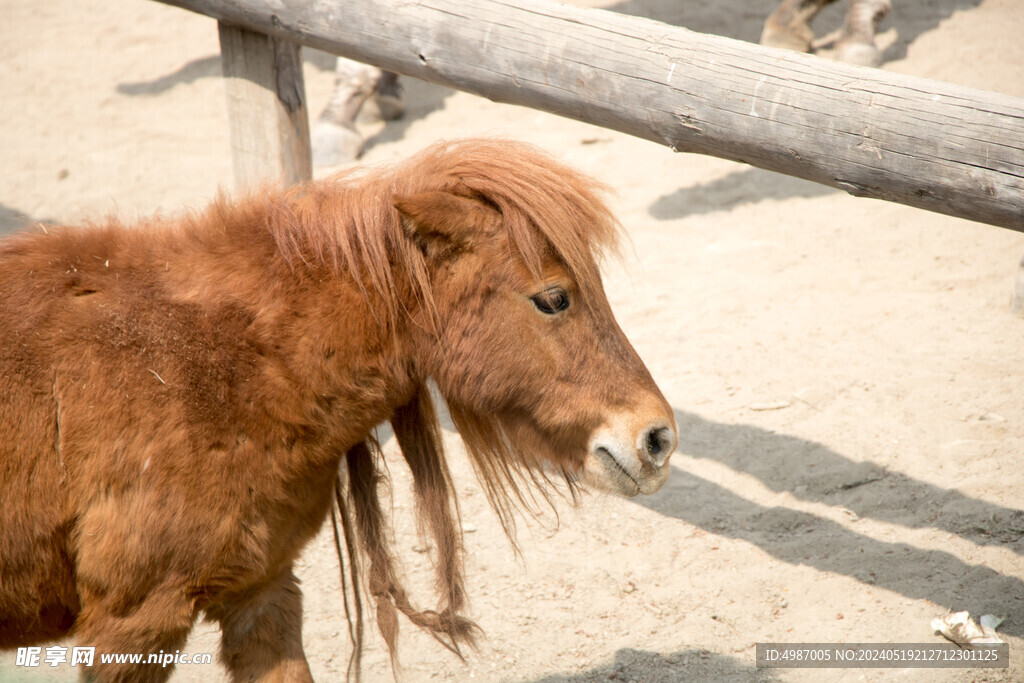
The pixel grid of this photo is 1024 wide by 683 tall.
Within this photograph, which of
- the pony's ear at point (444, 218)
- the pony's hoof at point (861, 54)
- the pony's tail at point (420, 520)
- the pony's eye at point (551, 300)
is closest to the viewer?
the pony's ear at point (444, 218)

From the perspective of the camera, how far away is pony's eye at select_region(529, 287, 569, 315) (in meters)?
2.14

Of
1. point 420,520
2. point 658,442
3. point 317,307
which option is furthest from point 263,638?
point 658,442

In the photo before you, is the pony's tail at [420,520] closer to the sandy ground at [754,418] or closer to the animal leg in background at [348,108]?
the sandy ground at [754,418]

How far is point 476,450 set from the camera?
2.40 m

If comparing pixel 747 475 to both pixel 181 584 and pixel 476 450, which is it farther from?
pixel 181 584

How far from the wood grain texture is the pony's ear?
83 centimetres

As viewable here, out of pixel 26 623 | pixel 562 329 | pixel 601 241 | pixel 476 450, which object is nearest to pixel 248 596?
pixel 26 623

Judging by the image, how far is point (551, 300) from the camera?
2148 millimetres

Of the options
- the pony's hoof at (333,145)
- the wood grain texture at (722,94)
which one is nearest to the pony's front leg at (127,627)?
the wood grain texture at (722,94)

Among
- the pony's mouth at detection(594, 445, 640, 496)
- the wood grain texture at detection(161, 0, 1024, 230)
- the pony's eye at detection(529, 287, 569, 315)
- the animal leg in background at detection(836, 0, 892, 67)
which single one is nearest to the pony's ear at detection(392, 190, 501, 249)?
the pony's eye at detection(529, 287, 569, 315)

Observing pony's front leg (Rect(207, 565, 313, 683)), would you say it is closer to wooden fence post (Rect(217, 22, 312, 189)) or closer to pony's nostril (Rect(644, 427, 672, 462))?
pony's nostril (Rect(644, 427, 672, 462))

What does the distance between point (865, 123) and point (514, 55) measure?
3.93ft

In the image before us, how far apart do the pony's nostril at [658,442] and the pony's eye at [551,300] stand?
1.34ft

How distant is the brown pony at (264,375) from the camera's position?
192 centimetres
